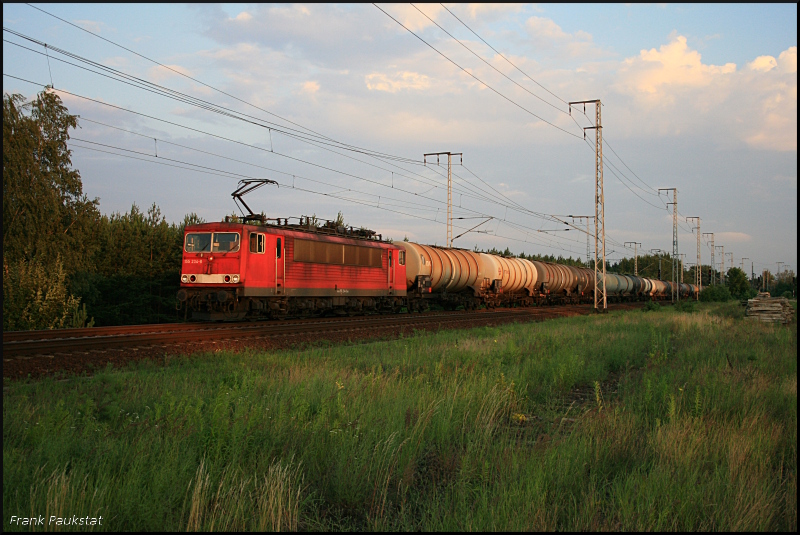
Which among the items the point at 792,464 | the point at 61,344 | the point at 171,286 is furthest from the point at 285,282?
the point at 171,286

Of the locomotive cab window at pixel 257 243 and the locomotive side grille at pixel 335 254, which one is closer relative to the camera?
the locomotive cab window at pixel 257 243

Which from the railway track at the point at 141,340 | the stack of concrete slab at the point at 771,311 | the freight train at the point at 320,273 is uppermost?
the freight train at the point at 320,273

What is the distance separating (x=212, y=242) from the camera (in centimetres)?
2077

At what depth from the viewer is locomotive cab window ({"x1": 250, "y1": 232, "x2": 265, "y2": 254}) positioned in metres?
20.6

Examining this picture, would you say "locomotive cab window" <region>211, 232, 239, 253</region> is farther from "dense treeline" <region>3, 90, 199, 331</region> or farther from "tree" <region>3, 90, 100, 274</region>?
"tree" <region>3, 90, 100, 274</region>

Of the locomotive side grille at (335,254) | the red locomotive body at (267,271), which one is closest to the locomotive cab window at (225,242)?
the red locomotive body at (267,271)

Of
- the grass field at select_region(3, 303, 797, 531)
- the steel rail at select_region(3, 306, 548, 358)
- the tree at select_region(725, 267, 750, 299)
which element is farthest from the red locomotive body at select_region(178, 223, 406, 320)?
the tree at select_region(725, 267, 750, 299)

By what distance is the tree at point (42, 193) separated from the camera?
29609 mm

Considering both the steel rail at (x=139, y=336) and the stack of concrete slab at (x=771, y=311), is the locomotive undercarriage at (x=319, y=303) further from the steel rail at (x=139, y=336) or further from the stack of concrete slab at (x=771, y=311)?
the stack of concrete slab at (x=771, y=311)

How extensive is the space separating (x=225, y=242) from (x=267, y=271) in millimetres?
1852

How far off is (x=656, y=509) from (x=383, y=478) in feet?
7.09

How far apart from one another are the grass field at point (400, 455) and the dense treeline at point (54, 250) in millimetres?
17503

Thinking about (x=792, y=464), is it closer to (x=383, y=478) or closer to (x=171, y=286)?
(x=383, y=478)

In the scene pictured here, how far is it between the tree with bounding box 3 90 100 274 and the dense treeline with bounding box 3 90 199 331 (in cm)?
5
